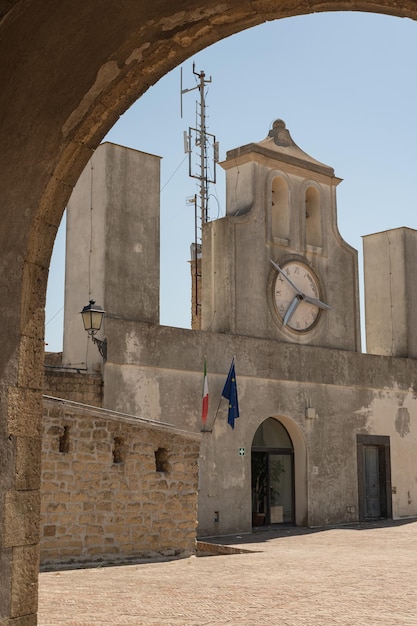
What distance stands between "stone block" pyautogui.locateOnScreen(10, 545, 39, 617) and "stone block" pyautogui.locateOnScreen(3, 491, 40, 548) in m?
0.05

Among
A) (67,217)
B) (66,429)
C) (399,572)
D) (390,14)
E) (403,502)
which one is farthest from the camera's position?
(403,502)

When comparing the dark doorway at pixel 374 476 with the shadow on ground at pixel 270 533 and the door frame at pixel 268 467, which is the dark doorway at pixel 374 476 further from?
the door frame at pixel 268 467

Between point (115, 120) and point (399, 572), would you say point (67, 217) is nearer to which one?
point (399, 572)

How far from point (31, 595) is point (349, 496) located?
16301 mm

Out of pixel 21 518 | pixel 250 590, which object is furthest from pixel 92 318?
pixel 21 518

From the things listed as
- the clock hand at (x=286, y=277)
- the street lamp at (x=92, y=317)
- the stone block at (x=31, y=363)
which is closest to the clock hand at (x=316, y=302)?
the clock hand at (x=286, y=277)

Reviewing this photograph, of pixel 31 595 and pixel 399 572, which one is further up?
pixel 31 595

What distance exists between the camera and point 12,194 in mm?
4770

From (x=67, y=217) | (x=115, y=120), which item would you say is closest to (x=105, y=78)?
(x=115, y=120)

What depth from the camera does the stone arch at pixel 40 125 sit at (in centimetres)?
440

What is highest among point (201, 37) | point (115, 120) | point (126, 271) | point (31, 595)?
point (126, 271)

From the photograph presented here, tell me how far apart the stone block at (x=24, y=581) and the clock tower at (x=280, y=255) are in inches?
548

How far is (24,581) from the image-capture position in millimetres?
4695

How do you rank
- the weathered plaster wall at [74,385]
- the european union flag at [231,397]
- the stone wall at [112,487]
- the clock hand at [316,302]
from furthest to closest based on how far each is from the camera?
the clock hand at [316,302], the european union flag at [231,397], the weathered plaster wall at [74,385], the stone wall at [112,487]
